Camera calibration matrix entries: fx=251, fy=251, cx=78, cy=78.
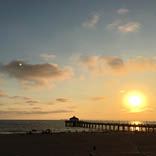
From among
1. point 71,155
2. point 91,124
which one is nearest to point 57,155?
point 71,155

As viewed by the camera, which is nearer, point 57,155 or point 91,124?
point 57,155

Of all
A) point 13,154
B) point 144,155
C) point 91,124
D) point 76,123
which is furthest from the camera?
point 76,123

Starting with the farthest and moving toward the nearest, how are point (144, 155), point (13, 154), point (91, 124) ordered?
point (91, 124)
point (13, 154)
point (144, 155)

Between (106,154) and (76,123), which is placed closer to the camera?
(106,154)

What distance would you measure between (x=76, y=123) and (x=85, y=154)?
81.1 meters

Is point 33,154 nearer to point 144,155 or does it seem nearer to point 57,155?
point 57,155

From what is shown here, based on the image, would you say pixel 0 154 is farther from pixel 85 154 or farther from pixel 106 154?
pixel 106 154

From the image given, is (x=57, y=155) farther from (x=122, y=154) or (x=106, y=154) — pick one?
(x=122, y=154)

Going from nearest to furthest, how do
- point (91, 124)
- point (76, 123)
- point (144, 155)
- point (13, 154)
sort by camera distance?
point (144, 155)
point (13, 154)
point (91, 124)
point (76, 123)

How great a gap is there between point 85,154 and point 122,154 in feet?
9.24

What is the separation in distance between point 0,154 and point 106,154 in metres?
8.37

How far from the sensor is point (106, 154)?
19.3 meters

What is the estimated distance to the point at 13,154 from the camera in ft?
64.7

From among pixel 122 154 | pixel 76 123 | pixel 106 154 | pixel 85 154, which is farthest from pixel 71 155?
pixel 76 123
